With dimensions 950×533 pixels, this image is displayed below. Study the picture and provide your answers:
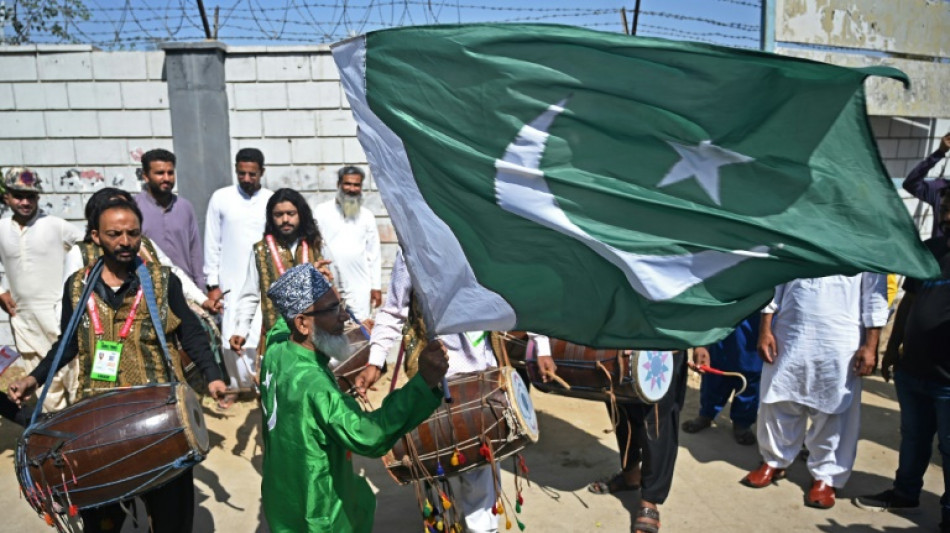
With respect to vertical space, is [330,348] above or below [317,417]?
above

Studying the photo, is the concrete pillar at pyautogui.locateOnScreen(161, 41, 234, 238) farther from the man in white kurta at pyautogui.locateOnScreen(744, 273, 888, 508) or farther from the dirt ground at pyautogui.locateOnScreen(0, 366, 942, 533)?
the man in white kurta at pyautogui.locateOnScreen(744, 273, 888, 508)

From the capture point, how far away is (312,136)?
24.5 ft

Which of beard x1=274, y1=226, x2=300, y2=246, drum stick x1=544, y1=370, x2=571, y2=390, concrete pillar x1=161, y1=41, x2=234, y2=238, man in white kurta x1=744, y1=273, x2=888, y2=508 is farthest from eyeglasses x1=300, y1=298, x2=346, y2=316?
concrete pillar x1=161, y1=41, x2=234, y2=238

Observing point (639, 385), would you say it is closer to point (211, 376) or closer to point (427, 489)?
point (427, 489)

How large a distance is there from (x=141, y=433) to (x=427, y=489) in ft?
4.87

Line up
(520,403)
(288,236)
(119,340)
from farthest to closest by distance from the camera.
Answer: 1. (288,236)
2. (520,403)
3. (119,340)

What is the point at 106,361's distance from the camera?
3330mm

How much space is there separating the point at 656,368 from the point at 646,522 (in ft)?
2.86

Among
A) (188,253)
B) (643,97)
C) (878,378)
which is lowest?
(878,378)

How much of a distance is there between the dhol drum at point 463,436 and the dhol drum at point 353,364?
0.77 metres

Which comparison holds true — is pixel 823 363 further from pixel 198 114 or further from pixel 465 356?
A: pixel 198 114

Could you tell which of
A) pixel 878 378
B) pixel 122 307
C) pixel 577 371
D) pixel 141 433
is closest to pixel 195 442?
pixel 141 433

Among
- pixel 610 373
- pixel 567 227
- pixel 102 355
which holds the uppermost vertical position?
pixel 567 227

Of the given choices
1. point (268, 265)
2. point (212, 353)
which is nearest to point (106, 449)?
point (212, 353)
